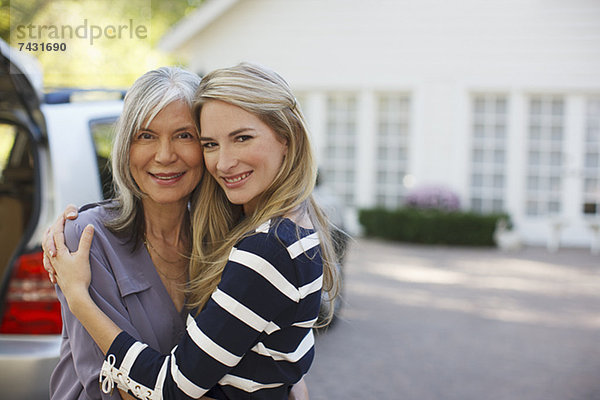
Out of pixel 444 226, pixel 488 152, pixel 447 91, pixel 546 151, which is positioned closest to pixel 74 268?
pixel 444 226

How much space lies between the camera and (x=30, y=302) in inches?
106

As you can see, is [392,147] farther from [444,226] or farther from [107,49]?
[107,49]

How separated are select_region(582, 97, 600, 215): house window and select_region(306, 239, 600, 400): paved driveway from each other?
2494mm

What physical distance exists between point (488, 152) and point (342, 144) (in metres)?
3.03

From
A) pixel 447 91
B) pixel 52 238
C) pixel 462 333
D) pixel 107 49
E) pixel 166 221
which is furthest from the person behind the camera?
pixel 107 49

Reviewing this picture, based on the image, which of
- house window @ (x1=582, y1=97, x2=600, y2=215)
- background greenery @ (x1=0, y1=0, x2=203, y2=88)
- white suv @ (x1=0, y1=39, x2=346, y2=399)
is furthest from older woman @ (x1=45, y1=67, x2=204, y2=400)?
background greenery @ (x1=0, y1=0, x2=203, y2=88)

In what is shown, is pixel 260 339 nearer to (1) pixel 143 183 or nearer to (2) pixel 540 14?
(1) pixel 143 183

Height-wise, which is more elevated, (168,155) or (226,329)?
(168,155)

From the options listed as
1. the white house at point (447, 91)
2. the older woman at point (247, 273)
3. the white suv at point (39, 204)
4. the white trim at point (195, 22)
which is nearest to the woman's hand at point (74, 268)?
the older woman at point (247, 273)

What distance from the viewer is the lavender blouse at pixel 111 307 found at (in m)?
1.77

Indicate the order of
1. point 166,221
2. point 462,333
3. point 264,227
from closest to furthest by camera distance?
point 264,227, point 166,221, point 462,333

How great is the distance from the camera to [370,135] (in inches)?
522

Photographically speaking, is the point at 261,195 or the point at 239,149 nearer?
the point at 239,149

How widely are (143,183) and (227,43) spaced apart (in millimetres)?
12234
